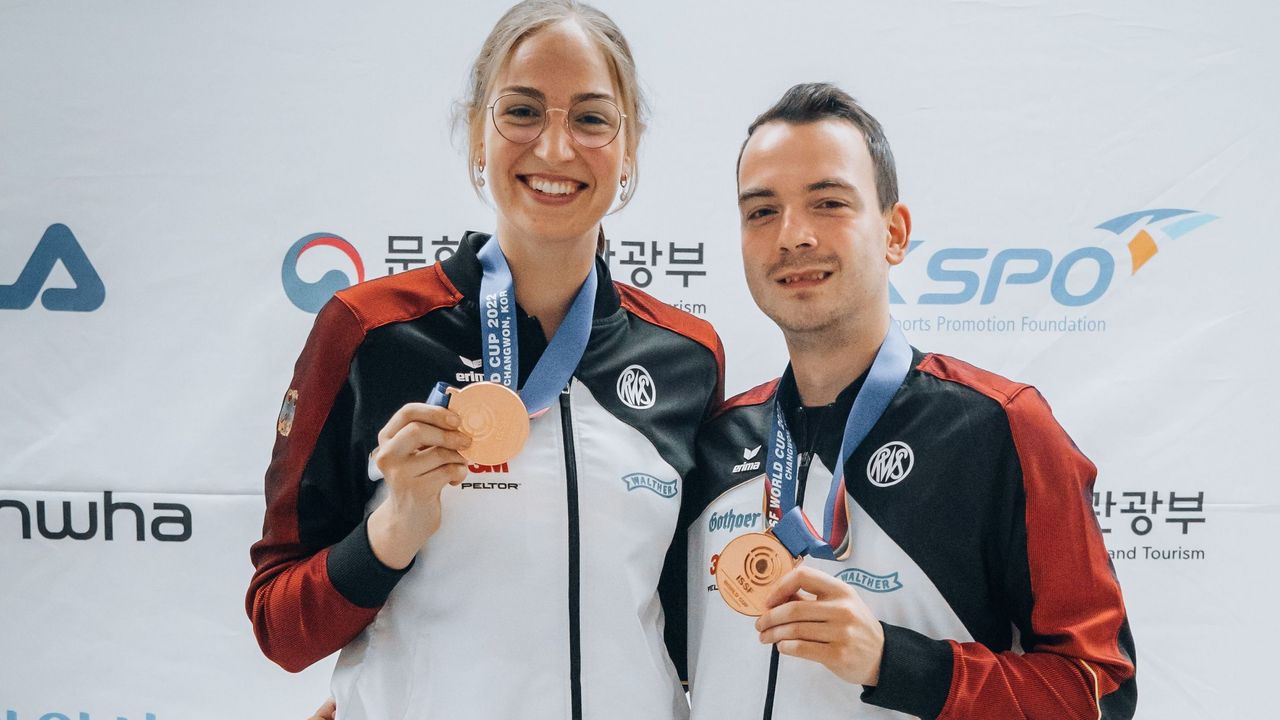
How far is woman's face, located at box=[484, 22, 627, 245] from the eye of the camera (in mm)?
1583

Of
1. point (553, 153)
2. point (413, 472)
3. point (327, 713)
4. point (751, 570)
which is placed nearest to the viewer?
point (413, 472)

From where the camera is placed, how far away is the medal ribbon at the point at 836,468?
1.52 m

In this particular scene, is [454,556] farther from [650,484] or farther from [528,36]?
[528,36]

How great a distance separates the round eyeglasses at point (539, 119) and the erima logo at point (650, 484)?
0.59 metres

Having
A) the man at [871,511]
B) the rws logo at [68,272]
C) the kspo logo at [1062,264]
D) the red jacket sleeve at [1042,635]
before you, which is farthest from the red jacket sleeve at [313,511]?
the kspo logo at [1062,264]

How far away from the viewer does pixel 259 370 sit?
2.71m

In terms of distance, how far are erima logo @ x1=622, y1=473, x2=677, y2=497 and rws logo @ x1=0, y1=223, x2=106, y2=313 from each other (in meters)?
2.01

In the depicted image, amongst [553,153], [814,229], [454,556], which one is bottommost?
[454,556]

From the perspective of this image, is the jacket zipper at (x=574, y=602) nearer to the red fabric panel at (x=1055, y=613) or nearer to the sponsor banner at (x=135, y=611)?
the red fabric panel at (x=1055, y=613)

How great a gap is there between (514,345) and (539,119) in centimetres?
40

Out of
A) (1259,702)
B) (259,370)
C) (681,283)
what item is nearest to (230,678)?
(259,370)

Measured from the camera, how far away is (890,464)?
62.7 inches

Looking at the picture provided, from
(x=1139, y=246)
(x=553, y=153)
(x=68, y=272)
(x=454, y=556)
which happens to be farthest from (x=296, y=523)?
(x=1139, y=246)

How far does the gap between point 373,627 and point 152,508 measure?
151 cm
